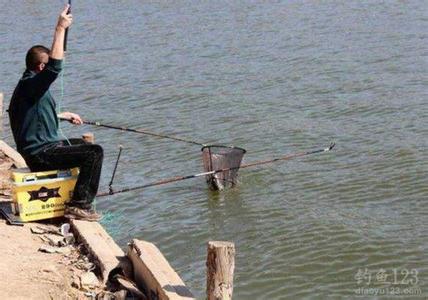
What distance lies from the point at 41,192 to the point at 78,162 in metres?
0.47

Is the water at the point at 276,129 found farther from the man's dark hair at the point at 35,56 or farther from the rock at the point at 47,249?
the man's dark hair at the point at 35,56

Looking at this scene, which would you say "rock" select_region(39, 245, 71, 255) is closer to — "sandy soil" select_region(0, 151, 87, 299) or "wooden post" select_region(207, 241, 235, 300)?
"sandy soil" select_region(0, 151, 87, 299)

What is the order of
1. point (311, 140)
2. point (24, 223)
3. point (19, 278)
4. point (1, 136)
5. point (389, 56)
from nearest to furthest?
point (19, 278) → point (24, 223) → point (311, 140) → point (1, 136) → point (389, 56)

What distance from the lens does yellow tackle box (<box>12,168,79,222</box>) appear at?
7703 millimetres

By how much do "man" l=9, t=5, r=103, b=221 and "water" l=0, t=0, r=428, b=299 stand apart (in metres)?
1.26

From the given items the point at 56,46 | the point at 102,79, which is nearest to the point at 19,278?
the point at 56,46

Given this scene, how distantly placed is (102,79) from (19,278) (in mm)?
11134

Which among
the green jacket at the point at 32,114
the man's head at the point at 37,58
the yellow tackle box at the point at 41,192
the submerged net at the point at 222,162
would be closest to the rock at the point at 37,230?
the yellow tackle box at the point at 41,192

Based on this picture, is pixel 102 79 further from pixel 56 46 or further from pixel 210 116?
pixel 56 46

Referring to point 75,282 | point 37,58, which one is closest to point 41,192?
point 37,58

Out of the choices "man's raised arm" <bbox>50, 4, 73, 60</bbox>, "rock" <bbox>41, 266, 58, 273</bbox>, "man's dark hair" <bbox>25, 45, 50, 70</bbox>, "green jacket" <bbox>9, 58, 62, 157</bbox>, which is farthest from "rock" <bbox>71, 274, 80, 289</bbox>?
"man's dark hair" <bbox>25, 45, 50, 70</bbox>

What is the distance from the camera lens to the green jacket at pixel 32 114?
7.39 m

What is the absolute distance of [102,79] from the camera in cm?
1734

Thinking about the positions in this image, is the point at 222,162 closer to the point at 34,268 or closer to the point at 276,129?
the point at 276,129
